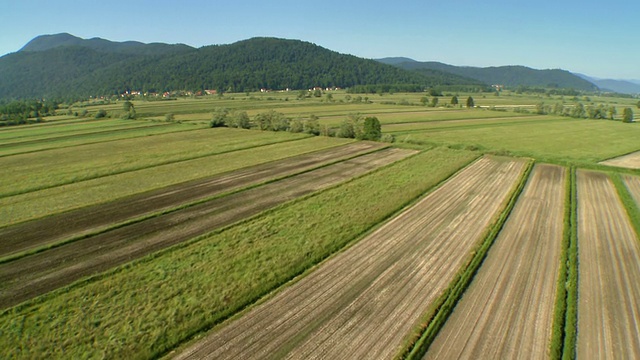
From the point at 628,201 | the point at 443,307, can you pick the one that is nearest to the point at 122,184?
the point at 443,307

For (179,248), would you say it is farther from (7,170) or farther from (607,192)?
(607,192)

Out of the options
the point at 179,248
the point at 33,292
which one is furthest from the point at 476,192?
the point at 33,292

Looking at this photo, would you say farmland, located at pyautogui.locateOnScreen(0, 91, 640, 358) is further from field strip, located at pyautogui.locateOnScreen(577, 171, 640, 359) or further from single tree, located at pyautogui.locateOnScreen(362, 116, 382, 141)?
single tree, located at pyautogui.locateOnScreen(362, 116, 382, 141)

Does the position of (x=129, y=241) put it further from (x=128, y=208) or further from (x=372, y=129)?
(x=372, y=129)

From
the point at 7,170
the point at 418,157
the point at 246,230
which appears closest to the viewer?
the point at 246,230

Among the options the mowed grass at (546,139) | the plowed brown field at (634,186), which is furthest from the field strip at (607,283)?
the mowed grass at (546,139)

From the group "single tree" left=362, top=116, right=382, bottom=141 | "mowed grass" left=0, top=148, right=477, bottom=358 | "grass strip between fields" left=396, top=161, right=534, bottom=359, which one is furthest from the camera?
"single tree" left=362, top=116, right=382, bottom=141

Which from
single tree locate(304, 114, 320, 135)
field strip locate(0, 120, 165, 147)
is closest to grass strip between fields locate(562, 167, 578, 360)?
single tree locate(304, 114, 320, 135)
